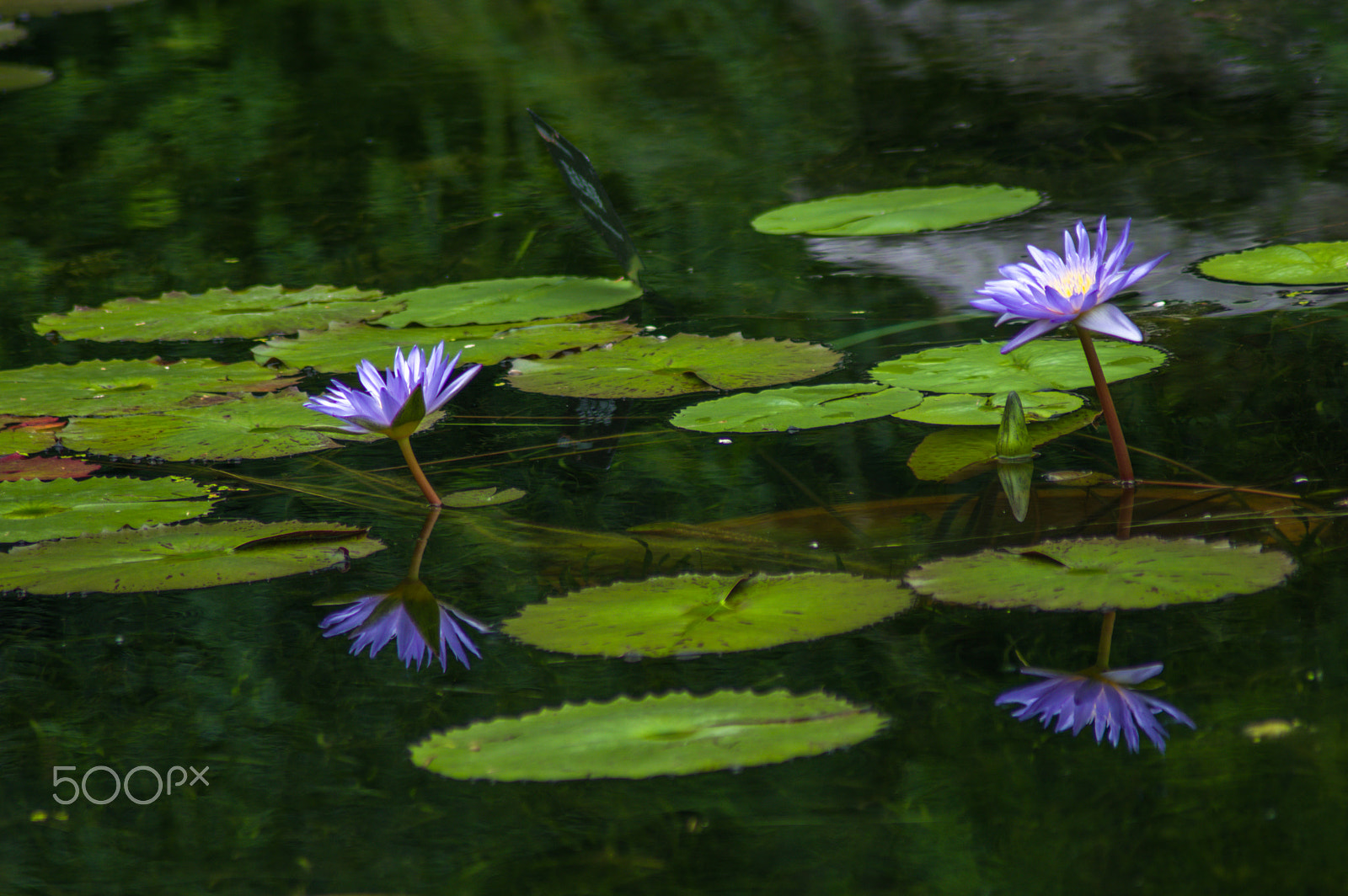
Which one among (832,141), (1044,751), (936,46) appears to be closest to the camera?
(1044,751)

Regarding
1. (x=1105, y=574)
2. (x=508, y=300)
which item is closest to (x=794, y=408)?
(x=1105, y=574)

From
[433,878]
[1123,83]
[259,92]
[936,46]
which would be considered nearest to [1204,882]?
[433,878]

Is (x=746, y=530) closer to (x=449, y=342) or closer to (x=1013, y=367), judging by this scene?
(x=1013, y=367)

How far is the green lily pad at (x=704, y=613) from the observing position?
123cm

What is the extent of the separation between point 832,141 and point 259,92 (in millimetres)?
2532

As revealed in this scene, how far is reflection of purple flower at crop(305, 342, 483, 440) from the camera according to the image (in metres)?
1.59

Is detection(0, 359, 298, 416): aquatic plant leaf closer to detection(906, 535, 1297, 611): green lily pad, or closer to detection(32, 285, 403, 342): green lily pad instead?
detection(32, 285, 403, 342): green lily pad

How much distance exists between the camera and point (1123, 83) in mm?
4031

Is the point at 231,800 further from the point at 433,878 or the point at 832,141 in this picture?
the point at 832,141

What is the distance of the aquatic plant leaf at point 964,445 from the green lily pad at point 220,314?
125 cm

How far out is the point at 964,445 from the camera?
173 cm

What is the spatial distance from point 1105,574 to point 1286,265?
50.7 inches

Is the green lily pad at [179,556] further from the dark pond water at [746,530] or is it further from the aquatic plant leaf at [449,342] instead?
the aquatic plant leaf at [449,342]

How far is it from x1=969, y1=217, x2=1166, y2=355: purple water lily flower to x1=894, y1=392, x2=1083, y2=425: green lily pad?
29cm
